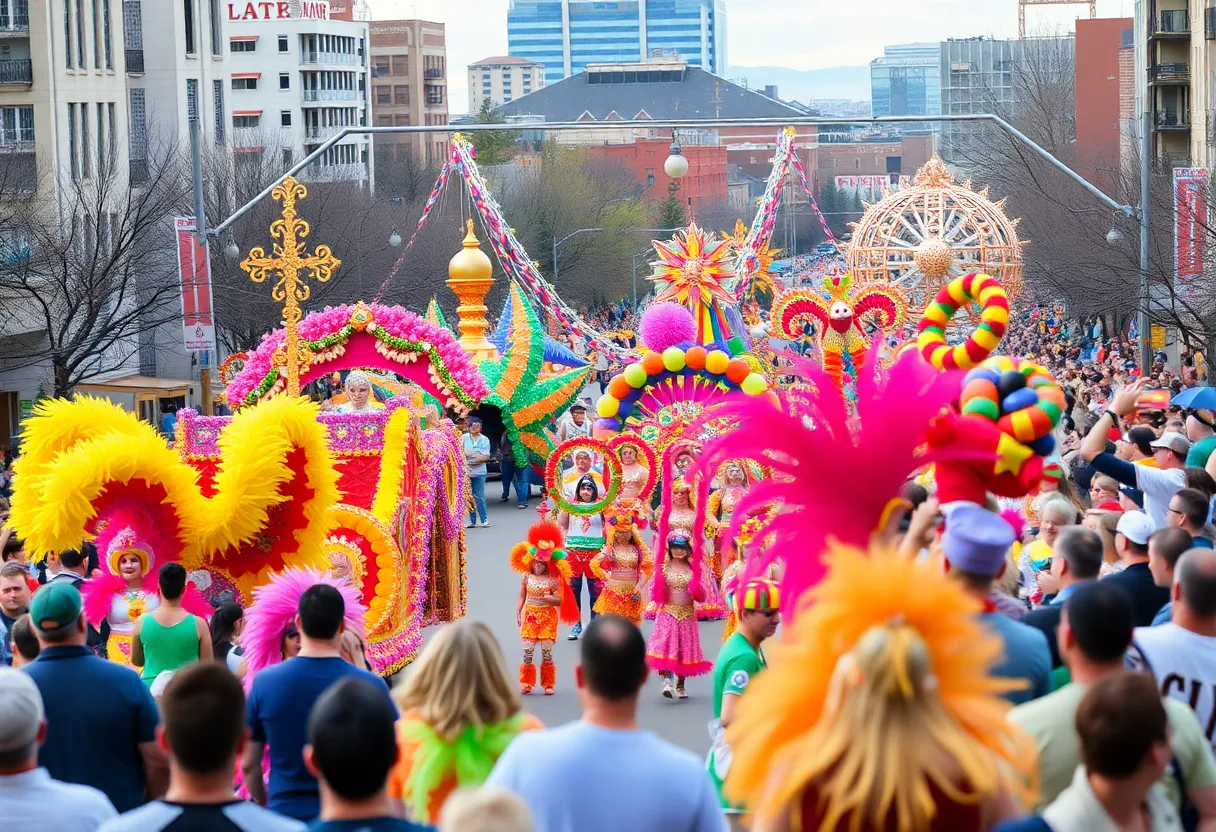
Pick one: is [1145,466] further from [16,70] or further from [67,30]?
[67,30]

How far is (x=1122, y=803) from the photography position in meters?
4.43

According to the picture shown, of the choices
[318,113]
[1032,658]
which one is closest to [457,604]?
[1032,658]

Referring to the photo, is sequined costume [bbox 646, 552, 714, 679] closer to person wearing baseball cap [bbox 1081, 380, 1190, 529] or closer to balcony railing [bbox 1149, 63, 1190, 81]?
person wearing baseball cap [bbox 1081, 380, 1190, 529]

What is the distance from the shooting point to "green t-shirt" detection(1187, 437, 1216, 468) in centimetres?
1123

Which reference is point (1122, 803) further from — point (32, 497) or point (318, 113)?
point (318, 113)

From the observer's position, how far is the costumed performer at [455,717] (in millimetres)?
5258

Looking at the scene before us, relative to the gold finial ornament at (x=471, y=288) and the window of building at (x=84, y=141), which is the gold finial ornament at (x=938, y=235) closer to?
the gold finial ornament at (x=471, y=288)

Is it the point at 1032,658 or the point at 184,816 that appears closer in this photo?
the point at 184,816

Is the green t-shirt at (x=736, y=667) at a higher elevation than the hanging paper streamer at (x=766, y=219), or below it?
below

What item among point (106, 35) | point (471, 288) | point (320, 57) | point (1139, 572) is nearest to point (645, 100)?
point (320, 57)

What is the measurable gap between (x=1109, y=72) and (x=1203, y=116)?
27269 millimetres

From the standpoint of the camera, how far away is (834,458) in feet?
20.5

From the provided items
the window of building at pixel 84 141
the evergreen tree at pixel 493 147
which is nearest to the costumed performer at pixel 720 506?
the window of building at pixel 84 141

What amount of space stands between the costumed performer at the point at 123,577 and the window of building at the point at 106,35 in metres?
31.6
